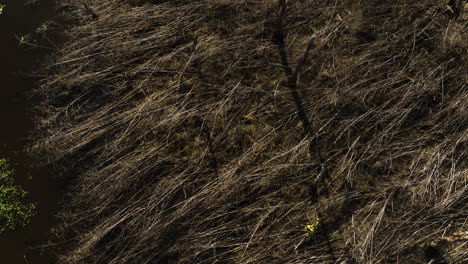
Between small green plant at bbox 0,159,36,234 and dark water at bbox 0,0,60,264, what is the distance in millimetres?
56

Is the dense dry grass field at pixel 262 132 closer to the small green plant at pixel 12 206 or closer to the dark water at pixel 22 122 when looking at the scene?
the dark water at pixel 22 122

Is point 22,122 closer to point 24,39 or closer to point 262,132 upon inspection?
point 24,39

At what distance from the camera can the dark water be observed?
3.94 metres

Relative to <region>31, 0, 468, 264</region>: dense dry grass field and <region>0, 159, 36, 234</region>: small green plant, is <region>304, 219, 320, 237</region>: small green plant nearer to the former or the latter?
<region>31, 0, 468, 264</region>: dense dry grass field

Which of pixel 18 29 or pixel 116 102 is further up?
pixel 18 29

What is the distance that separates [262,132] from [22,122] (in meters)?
2.49

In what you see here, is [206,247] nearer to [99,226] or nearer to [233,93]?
[99,226]

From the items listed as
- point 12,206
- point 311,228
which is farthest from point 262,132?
point 12,206

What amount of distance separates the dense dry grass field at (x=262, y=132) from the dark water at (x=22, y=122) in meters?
0.17

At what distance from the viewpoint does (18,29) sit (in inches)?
196

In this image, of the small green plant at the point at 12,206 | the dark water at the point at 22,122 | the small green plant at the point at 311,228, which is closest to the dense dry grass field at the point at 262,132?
the small green plant at the point at 311,228

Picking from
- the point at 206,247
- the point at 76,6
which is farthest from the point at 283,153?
the point at 76,6

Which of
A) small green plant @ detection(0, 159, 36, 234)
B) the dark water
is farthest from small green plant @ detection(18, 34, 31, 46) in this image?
small green plant @ detection(0, 159, 36, 234)

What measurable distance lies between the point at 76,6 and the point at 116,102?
60.5 inches
